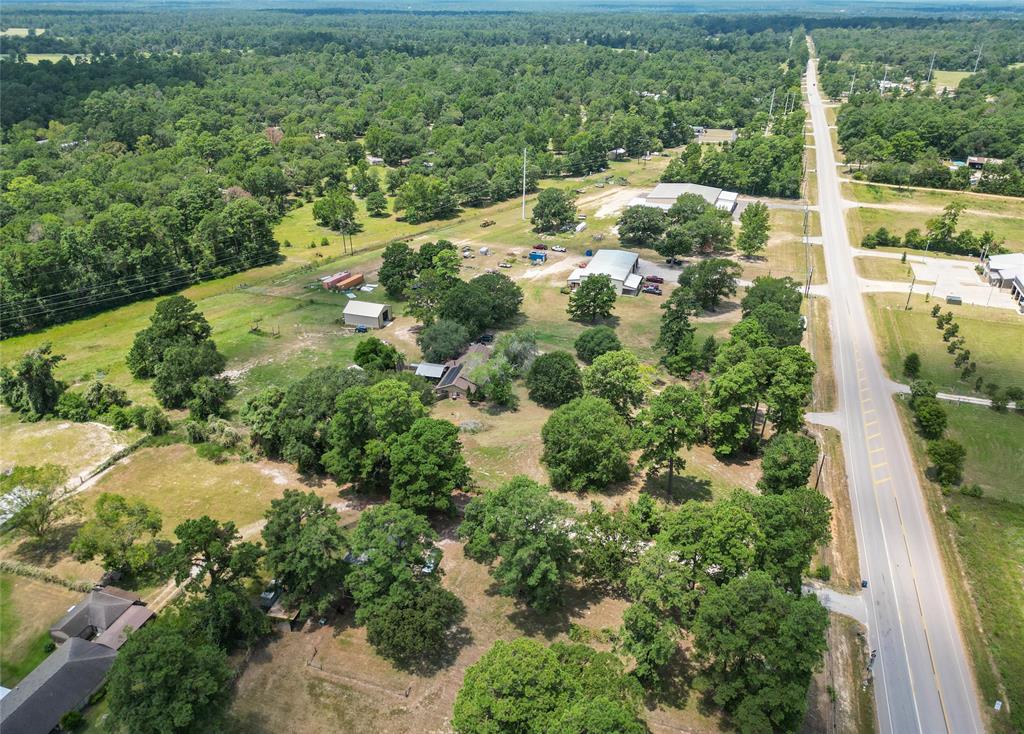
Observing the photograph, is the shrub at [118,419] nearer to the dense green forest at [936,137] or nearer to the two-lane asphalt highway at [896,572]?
the two-lane asphalt highway at [896,572]

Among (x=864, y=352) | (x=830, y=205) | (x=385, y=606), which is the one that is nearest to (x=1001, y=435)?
(x=864, y=352)

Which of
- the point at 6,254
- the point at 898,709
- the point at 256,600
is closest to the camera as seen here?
the point at 898,709

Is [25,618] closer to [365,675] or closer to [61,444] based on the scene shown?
[61,444]

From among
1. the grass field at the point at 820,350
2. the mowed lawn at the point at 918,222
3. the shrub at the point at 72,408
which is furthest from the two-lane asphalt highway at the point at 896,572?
the shrub at the point at 72,408

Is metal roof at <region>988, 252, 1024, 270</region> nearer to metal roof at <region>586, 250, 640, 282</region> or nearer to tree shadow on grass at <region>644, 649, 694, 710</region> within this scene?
metal roof at <region>586, 250, 640, 282</region>

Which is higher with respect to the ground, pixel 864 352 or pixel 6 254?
pixel 6 254

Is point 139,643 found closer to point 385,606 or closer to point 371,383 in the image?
point 385,606
